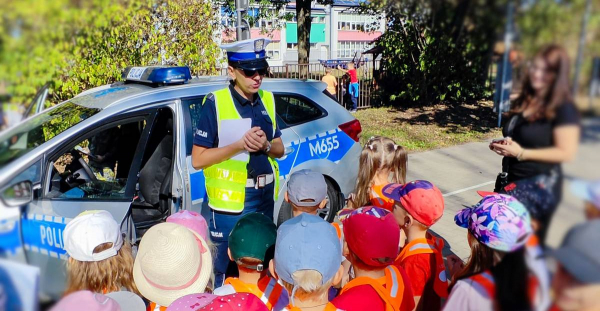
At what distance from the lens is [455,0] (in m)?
0.98

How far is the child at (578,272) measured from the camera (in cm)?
79

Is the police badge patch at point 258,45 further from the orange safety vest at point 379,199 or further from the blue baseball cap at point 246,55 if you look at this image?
the orange safety vest at point 379,199

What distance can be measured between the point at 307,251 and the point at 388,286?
0.53 meters

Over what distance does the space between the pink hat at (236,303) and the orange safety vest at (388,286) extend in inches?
19.7

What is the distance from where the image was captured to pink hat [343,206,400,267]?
6.89 feet

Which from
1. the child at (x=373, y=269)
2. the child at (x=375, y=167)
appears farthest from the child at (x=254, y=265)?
the child at (x=375, y=167)

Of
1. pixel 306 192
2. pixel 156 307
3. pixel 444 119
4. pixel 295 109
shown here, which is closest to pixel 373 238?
pixel 306 192

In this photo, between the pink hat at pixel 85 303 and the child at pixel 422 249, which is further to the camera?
the child at pixel 422 249

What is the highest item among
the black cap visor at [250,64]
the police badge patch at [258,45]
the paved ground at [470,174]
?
the police badge patch at [258,45]

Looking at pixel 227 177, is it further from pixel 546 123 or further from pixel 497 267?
pixel 546 123

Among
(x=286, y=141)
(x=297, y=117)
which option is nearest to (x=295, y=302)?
(x=286, y=141)

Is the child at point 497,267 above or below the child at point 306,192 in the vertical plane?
above

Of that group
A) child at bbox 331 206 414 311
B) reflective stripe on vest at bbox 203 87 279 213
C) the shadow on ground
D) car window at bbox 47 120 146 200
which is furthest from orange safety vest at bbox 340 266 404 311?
the shadow on ground

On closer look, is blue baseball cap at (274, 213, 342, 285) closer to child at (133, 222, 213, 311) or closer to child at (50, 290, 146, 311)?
child at (133, 222, 213, 311)
